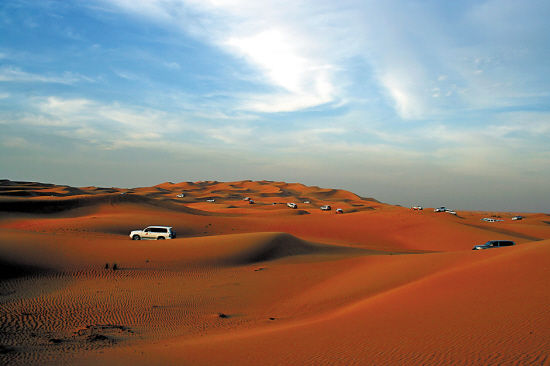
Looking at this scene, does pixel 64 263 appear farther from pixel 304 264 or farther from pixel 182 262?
pixel 304 264

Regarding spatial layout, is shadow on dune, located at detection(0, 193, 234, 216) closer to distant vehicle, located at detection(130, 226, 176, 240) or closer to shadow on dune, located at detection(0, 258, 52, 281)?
distant vehicle, located at detection(130, 226, 176, 240)

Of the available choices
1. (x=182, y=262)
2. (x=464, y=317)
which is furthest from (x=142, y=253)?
(x=464, y=317)

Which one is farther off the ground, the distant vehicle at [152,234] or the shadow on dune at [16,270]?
the distant vehicle at [152,234]

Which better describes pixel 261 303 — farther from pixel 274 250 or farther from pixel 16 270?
pixel 16 270

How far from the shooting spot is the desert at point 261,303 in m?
7.64

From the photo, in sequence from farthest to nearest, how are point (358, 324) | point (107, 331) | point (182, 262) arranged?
point (182, 262), point (107, 331), point (358, 324)

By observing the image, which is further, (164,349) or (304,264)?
(304,264)

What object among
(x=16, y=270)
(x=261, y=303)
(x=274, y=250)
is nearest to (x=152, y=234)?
(x=274, y=250)

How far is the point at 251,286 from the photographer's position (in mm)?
16906

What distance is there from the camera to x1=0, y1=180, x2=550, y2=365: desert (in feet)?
25.1

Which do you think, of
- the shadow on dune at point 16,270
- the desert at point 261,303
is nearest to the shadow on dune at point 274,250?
the desert at point 261,303

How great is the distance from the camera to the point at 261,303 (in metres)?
14.5

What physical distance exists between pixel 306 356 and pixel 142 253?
16.2m

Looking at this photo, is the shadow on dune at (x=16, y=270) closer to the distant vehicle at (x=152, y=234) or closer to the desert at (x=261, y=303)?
the desert at (x=261, y=303)
